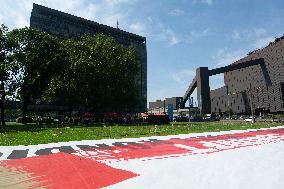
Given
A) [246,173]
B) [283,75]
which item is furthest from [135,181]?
[283,75]

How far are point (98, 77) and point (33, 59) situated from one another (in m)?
14.8

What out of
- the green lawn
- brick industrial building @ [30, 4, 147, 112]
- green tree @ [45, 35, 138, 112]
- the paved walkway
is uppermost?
brick industrial building @ [30, 4, 147, 112]

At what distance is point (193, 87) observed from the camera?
490 feet

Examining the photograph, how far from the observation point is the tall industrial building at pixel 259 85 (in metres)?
117

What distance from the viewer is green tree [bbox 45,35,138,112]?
60062mm

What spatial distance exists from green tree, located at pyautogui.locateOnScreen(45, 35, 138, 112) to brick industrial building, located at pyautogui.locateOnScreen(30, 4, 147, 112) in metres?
31.1

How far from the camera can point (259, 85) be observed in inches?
5064

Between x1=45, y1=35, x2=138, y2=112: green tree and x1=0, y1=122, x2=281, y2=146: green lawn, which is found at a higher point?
x1=45, y1=35, x2=138, y2=112: green tree

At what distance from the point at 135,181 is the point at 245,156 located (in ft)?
23.5

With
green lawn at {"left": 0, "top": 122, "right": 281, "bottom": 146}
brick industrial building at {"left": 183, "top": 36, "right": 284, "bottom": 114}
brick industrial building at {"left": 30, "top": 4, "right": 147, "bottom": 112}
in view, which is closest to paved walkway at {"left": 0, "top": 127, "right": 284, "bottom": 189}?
green lawn at {"left": 0, "top": 122, "right": 281, "bottom": 146}

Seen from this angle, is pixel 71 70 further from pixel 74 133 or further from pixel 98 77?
pixel 74 133

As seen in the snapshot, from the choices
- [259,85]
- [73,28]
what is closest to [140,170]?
[73,28]

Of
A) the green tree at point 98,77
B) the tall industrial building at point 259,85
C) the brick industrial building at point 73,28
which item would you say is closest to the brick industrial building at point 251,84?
the tall industrial building at point 259,85

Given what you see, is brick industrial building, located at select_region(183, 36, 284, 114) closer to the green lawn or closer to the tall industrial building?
the tall industrial building
